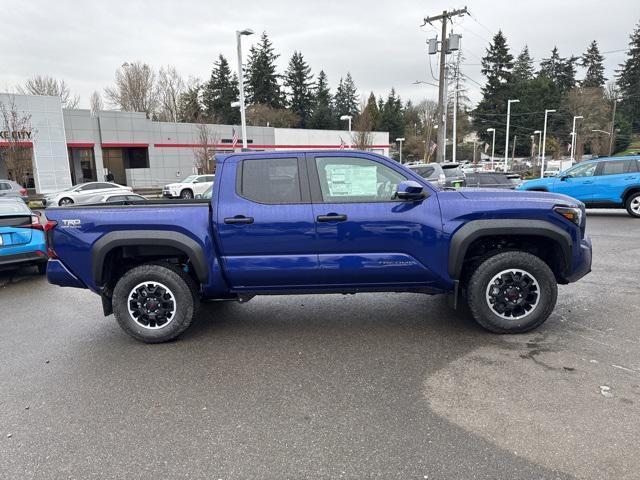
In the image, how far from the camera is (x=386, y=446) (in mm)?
2816

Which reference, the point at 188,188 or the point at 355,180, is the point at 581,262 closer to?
the point at 355,180

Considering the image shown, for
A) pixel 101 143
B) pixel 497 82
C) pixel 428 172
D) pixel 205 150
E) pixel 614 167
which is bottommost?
pixel 428 172

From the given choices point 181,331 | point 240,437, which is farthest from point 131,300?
point 240,437

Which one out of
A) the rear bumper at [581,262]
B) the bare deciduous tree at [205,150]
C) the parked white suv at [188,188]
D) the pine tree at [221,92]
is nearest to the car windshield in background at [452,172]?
the rear bumper at [581,262]

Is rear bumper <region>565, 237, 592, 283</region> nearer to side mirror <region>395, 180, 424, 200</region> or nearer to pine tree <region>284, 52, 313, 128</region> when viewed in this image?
side mirror <region>395, 180, 424, 200</region>

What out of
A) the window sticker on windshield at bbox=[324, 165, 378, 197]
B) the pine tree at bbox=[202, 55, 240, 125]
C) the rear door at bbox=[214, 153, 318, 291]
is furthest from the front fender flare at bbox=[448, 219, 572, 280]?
the pine tree at bbox=[202, 55, 240, 125]

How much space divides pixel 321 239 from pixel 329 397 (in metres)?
1.49

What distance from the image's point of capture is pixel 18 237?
7.17 metres

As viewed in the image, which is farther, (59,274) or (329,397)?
(59,274)

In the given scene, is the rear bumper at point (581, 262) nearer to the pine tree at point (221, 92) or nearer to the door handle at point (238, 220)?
the door handle at point (238, 220)

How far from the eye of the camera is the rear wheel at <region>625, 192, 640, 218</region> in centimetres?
1274

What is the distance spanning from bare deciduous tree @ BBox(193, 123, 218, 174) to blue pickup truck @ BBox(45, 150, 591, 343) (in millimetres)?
34355

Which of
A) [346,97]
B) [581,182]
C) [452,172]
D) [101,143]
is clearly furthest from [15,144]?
[346,97]

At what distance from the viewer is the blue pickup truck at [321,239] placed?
14.1ft
